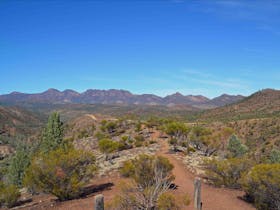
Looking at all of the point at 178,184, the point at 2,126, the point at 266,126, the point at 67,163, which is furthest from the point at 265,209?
the point at 2,126

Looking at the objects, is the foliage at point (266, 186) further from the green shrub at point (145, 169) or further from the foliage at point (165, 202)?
the foliage at point (165, 202)

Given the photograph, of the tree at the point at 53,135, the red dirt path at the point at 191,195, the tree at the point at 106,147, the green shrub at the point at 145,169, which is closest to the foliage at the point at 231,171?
the red dirt path at the point at 191,195

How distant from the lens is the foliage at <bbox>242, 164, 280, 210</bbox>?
13141 millimetres

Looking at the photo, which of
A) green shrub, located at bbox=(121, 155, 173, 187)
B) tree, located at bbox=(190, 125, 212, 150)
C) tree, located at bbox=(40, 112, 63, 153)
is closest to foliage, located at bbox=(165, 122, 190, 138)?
tree, located at bbox=(190, 125, 212, 150)

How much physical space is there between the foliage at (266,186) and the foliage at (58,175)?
9.13 meters

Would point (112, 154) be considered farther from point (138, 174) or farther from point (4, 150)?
point (4, 150)

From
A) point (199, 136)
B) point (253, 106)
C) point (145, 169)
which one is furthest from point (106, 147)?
point (253, 106)

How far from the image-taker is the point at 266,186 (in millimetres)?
13648

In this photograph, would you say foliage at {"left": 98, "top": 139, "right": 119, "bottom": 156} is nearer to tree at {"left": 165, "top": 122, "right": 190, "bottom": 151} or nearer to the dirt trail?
tree at {"left": 165, "top": 122, "right": 190, "bottom": 151}

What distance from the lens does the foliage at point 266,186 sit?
13.1 metres

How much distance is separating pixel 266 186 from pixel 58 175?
414 inches

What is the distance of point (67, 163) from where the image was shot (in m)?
15.5

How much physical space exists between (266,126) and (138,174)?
1802 inches

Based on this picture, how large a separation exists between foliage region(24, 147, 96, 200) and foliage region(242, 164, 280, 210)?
9.13 metres
